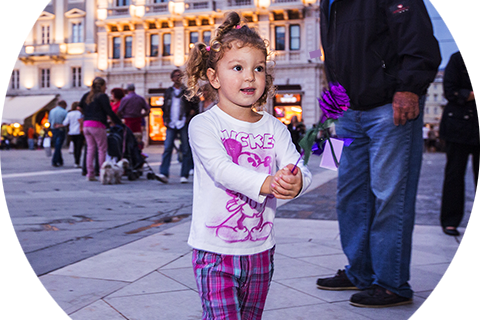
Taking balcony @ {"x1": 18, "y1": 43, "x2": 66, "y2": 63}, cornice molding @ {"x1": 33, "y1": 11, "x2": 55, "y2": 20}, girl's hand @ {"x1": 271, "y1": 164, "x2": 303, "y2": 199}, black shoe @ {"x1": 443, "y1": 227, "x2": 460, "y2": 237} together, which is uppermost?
cornice molding @ {"x1": 33, "y1": 11, "x2": 55, "y2": 20}

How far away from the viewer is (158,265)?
280cm

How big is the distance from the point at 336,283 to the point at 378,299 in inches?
10.2

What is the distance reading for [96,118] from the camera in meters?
7.73

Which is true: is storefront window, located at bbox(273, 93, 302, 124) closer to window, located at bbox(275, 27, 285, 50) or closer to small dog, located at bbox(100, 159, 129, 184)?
window, located at bbox(275, 27, 285, 50)

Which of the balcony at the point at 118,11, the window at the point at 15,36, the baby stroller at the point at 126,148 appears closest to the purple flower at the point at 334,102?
the baby stroller at the point at 126,148

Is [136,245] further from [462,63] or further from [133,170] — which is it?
[133,170]

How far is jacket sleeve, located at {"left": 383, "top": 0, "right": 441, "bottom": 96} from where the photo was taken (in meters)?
2.17

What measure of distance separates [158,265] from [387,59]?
168 centimetres

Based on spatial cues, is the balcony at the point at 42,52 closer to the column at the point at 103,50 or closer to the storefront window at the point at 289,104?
the column at the point at 103,50

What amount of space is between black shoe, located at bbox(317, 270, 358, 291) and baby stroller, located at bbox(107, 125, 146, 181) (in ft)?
20.4

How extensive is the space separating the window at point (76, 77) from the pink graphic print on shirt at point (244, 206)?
30607 millimetres

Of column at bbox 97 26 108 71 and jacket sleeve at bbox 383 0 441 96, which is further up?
column at bbox 97 26 108 71

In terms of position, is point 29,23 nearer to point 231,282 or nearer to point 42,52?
point 42,52

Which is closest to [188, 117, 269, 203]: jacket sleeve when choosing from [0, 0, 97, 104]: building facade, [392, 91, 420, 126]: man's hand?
[392, 91, 420, 126]: man's hand
